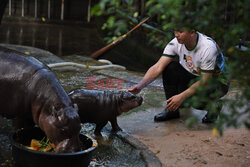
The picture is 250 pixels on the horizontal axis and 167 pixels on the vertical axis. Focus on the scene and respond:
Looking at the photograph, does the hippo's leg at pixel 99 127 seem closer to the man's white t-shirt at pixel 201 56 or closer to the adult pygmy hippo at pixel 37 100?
the adult pygmy hippo at pixel 37 100

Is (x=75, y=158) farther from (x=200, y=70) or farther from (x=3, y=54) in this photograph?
(x=200, y=70)

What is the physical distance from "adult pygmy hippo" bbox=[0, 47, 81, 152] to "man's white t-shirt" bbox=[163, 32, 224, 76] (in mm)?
1690

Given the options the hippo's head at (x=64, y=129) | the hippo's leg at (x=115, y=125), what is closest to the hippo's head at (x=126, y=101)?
the hippo's leg at (x=115, y=125)

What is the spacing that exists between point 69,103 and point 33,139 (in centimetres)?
57

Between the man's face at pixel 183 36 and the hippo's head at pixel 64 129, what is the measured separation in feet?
6.24

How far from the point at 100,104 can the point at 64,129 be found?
52.0 inches

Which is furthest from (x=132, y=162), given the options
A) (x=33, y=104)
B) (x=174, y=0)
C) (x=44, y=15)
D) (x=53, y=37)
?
(x=44, y=15)

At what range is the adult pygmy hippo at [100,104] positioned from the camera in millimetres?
4414

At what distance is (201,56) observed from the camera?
4785 mm

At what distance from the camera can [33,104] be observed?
3479mm

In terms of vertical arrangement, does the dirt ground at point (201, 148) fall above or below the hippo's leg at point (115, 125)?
below

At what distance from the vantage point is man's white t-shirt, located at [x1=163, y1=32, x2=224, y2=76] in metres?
4.64

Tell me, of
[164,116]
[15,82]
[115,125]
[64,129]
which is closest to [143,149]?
[115,125]

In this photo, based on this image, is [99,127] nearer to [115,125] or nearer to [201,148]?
[115,125]
